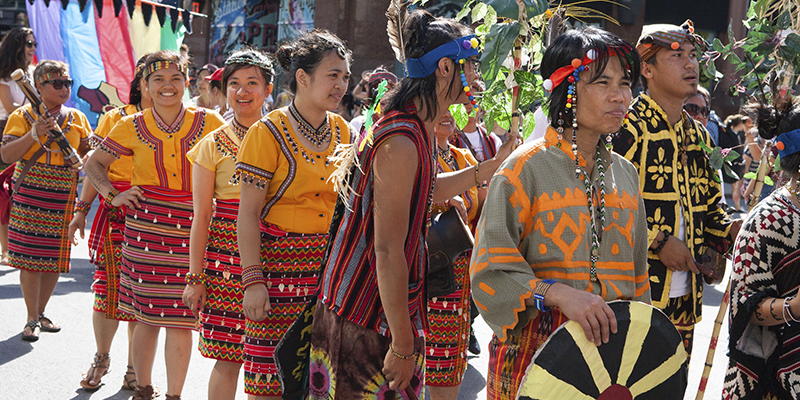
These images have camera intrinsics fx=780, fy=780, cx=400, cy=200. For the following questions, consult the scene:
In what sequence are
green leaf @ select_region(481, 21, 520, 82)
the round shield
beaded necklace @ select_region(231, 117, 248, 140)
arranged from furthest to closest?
beaded necklace @ select_region(231, 117, 248, 140)
green leaf @ select_region(481, 21, 520, 82)
the round shield

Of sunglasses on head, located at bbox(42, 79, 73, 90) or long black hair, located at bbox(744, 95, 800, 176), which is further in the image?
sunglasses on head, located at bbox(42, 79, 73, 90)

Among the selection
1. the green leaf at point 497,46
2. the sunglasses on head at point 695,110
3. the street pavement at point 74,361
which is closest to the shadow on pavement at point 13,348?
the street pavement at point 74,361

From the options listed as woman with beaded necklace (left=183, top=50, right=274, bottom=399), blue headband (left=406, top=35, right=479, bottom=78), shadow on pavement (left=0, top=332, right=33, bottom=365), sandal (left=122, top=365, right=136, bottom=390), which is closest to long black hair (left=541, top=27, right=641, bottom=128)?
blue headband (left=406, top=35, right=479, bottom=78)

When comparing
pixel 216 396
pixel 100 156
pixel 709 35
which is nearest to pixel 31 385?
pixel 100 156

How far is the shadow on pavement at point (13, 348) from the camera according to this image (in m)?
5.58

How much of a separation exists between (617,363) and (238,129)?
2.55 meters

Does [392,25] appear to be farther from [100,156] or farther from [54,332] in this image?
[54,332]

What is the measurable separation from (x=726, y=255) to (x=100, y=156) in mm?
3598

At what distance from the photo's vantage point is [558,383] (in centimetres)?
206

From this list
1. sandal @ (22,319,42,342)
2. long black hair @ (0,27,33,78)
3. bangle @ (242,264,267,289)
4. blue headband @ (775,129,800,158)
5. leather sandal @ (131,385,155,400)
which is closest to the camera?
blue headband @ (775,129,800,158)

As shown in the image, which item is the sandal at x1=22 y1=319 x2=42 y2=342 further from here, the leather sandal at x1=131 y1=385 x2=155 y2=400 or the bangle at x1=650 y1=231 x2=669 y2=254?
the bangle at x1=650 y1=231 x2=669 y2=254

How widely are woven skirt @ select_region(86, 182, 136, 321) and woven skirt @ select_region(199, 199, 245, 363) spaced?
1439 millimetres

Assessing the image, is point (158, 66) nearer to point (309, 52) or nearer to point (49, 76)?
point (309, 52)

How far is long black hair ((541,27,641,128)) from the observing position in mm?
2320
